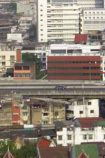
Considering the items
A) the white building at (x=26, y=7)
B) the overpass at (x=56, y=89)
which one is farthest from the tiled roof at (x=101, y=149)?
the white building at (x=26, y=7)

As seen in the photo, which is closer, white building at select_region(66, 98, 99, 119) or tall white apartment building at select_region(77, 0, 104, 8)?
white building at select_region(66, 98, 99, 119)

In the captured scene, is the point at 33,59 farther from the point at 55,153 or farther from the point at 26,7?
the point at 26,7

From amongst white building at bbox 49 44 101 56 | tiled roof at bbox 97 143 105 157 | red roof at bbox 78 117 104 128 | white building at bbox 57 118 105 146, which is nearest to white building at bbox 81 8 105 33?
white building at bbox 49 44 101 56

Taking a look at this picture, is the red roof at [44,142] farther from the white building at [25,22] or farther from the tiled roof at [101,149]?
the white building at [25,22]

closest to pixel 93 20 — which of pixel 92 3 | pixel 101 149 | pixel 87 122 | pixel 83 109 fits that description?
pixel 92 3

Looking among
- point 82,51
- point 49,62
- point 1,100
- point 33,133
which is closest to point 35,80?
point 49,62

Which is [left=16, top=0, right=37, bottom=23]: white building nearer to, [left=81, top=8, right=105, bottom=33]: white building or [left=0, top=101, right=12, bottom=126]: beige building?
[left=81, top=8, right=105, bottom=33]: white building
